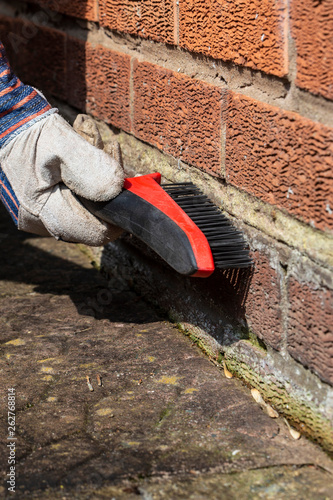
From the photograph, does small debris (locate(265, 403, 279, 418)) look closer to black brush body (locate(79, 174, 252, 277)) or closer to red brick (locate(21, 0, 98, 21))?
black brush body (locate(79, 174, 252, 277))

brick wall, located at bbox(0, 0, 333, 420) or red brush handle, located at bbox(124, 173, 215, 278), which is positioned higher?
brick wall, located at bbox(0, 0, 333, 420)

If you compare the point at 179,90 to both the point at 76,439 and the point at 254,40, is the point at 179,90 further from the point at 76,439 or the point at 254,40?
the point at 76,439

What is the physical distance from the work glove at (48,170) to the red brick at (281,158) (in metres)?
0.38

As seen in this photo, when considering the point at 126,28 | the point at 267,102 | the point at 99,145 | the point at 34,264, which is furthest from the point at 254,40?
the point at 34,264

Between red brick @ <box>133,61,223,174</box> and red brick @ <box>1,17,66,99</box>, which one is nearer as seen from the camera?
red brick @ <box>133,61,223,174</box>


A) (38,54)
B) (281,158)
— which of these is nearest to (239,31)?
(281,158)

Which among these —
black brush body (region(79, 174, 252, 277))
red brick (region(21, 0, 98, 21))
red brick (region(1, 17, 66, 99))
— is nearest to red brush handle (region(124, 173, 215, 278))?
black brush body (region(79, 174, 252, 277))

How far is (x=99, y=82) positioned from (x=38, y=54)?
789mm

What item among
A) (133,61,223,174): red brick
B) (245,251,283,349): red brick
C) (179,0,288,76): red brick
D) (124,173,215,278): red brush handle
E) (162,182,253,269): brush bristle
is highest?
(179,0,288,76): red brick

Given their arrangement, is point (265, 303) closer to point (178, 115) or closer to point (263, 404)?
point (263, 404)

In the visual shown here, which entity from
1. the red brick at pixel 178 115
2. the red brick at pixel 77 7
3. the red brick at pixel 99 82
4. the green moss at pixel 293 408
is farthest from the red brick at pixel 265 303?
the red brick at pixel 77 7

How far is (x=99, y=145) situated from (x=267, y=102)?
0.68m

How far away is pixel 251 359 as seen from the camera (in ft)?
6.73

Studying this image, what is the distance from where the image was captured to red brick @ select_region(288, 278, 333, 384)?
1.70m
